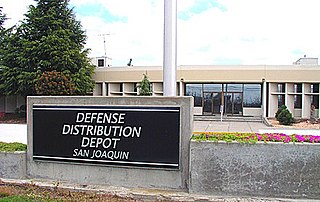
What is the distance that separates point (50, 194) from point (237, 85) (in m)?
28.2

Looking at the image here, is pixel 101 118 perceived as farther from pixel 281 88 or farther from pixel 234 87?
pixel 281 88

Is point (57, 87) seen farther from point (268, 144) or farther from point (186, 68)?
point (268, 144)

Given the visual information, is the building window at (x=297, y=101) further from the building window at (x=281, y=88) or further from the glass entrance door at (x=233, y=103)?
the glass entrance door at (x=233, y=103)

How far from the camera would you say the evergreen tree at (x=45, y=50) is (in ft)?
92.2

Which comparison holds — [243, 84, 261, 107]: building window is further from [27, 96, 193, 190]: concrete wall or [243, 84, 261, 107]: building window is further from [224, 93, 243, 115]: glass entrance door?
[27, 96, 193, 190]: concrete wall

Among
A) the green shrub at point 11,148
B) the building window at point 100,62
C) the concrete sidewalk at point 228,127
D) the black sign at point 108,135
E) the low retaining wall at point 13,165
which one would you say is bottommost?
the concrete sidewalk at point 228,127

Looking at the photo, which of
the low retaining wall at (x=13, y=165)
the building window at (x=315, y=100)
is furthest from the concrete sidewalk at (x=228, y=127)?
the low retaining wall at (x=13, y=165)

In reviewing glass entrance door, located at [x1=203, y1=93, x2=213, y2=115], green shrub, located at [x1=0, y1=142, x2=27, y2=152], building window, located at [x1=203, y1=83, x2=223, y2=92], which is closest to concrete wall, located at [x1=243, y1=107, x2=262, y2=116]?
building window, located at [x1=203, y1=83, x2=223, y2=92]

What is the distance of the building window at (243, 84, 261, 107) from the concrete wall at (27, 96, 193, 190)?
2712 cm

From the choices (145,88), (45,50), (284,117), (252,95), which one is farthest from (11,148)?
(252,95)

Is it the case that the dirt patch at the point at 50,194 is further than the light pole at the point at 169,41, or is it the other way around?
the light pole at the point at 169,41

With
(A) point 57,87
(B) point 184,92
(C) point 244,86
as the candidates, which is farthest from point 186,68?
(A) point 57,87

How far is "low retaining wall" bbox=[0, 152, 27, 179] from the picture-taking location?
7.14 meters

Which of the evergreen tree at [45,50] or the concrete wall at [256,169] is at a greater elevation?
the evergreen tree at [45,50]
